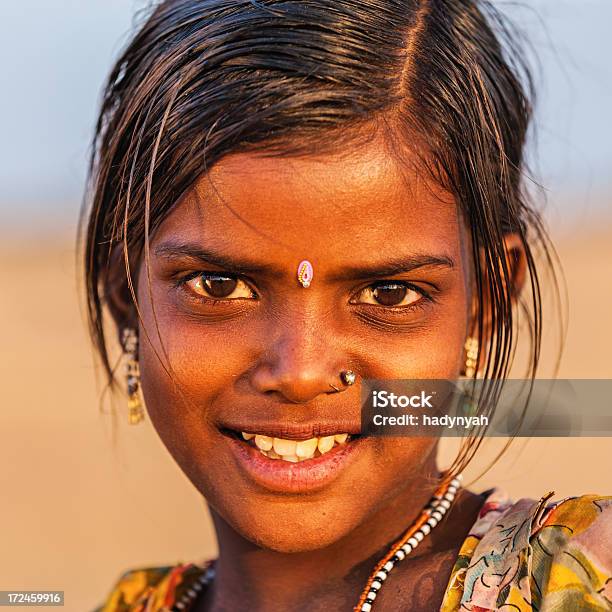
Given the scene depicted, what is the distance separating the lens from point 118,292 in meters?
1.87

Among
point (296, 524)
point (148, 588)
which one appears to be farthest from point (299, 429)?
point (148, 588)

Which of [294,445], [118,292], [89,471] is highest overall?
[89,471]

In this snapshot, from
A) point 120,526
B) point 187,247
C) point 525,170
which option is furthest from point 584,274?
point 187,247

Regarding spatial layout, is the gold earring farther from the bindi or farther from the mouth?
the bindi

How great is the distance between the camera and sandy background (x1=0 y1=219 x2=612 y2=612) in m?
3.73

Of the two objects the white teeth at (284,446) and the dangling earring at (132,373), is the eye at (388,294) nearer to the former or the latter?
the white teeth at (284,446)

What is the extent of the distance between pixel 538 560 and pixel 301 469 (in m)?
0.35

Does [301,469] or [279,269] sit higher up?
[279,269]

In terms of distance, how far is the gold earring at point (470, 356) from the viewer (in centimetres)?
168

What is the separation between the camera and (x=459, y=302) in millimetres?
1593

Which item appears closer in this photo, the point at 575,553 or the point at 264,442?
the point at 575,553

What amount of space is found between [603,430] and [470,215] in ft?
1.21

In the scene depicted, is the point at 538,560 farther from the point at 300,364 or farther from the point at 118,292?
the point at 118,292

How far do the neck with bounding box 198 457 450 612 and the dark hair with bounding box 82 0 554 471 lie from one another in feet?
0.35
